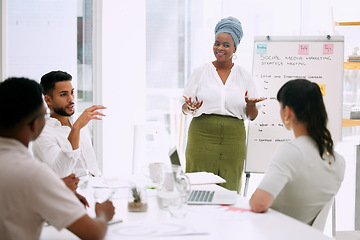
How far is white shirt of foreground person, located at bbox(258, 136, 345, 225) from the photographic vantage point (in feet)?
5.69

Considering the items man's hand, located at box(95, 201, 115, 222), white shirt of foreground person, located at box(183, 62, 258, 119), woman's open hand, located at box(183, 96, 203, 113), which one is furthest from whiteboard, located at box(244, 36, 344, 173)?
man's hand, located at box(95, 201, 115, 222)

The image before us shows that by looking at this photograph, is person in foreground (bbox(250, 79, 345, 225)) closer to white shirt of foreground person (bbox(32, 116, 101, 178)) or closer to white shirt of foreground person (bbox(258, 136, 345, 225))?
white shirt of foreground person (bbox(258, 136, 345, 225))

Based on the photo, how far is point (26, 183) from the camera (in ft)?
4.09

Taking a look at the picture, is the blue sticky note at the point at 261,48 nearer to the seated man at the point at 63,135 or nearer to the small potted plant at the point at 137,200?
the seated man at the point at 63,135

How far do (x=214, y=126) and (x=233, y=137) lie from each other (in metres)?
0.16

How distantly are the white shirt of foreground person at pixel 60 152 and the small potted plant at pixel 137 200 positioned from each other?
25.8 inches

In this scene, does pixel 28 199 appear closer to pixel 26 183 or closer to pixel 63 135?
pixel 26 183

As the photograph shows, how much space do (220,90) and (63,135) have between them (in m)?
1.27

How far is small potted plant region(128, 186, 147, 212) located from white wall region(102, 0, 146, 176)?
2.73 m

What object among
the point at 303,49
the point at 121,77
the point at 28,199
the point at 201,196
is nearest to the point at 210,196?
the point at 201,196

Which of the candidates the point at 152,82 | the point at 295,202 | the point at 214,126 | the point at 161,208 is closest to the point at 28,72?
the point at 152,82

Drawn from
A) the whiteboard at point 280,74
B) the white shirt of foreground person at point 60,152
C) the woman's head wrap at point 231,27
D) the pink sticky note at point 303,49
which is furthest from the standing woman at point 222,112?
the white shirt of foreground person at point 60,152

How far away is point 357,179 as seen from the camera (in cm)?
356

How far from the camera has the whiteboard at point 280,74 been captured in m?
3.68
